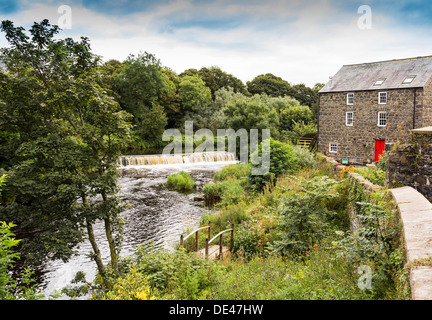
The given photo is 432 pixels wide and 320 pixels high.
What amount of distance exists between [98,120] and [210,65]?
49.9m

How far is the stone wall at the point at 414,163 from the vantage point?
5.88 meters

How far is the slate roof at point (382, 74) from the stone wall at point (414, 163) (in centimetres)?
1750

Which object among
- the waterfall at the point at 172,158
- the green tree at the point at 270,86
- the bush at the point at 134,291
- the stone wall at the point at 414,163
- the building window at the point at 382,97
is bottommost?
the bush at the point at 134,291

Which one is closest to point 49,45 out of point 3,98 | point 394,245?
point 3,98

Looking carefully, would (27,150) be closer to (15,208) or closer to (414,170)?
(15,208)

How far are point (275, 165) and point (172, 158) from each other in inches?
545

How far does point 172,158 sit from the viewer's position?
1025 inches

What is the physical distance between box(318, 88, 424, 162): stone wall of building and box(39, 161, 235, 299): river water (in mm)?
11390

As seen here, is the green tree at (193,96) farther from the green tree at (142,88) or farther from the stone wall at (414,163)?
the stone wall at (414,163)

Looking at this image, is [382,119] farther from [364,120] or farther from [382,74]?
[382,74]

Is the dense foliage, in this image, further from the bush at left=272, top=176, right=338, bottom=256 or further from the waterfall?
the waterfall

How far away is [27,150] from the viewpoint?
5566mm

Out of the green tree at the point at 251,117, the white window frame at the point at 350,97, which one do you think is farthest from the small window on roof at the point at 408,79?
the green tree at the point at 251,117

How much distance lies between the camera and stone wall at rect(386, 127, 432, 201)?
232 inches
